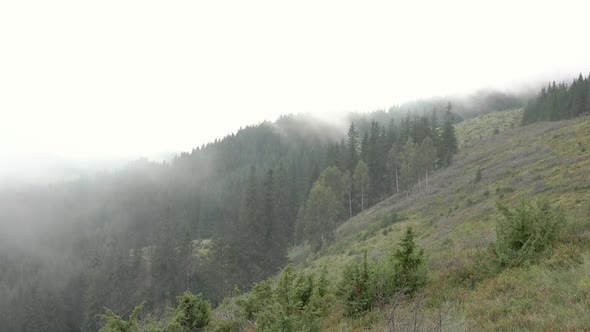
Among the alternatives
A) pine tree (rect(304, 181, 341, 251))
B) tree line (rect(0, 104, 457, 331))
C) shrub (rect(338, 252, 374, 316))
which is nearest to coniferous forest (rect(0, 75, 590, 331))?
shrub (rect(338, 252, 374, 316))

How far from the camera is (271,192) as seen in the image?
211 ft

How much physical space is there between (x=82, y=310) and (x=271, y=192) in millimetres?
54302

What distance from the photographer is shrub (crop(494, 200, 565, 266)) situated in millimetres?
7762

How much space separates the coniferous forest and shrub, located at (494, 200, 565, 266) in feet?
6.34

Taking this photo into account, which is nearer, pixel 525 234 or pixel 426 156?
pixel 525 234

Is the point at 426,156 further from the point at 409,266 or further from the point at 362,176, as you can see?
the point at 409,266

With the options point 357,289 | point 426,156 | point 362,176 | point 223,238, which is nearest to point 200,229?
point 223,238

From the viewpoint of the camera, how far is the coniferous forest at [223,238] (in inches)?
398

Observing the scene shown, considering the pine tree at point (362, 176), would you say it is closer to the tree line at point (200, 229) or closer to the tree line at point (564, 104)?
the tree line at point (200, 229)

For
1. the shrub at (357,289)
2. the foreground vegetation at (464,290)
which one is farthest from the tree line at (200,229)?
the shrub at (357,289)

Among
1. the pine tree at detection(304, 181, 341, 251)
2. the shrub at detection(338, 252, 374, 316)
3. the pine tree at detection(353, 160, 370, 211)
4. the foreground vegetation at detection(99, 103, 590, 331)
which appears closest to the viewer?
the foreground vegetation at detection(99, 103, 590, 331)

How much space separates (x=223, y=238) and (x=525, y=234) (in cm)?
5401

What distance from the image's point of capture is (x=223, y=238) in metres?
58.0

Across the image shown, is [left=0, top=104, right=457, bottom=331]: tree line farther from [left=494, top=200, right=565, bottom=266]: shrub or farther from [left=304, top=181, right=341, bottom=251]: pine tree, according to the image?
[left=494, top=200, right=565, bottom=266]: shrub
